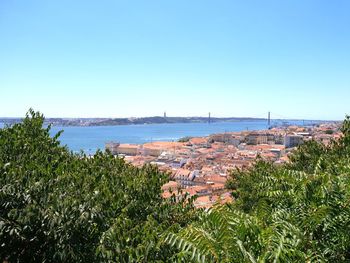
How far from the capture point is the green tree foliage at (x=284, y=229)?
2.41m

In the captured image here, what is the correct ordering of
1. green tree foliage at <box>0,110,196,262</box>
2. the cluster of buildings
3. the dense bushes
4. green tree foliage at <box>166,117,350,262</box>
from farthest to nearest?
the cluster of buildings
green tree foliage at <box>0,110,196,262</box>
the dense bushes
green tree foliage at <box>166,117,350,262</box>

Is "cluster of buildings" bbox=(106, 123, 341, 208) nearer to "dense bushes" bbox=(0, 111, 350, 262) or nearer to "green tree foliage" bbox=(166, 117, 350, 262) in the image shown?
"dense bushes" bbox=(0, 111, 350, 262)

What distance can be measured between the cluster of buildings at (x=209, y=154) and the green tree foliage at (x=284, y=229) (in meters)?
22.8

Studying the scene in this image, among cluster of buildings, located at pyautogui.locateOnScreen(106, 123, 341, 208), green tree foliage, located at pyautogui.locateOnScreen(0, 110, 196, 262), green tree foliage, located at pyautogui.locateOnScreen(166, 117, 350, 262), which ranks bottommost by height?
cluster of buildings, located at pyautogui.locateOnScreen(106, 123, 341, 208)

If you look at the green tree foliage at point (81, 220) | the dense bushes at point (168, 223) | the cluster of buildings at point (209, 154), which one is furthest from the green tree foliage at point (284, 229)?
the cluster of buildings at point (209, 154)

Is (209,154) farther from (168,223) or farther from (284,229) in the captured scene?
(284,229)

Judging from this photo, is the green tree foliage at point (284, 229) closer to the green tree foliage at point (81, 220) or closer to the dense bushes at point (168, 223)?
the dense bushes at point (168, 223)

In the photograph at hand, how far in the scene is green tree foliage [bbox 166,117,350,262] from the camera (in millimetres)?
2410

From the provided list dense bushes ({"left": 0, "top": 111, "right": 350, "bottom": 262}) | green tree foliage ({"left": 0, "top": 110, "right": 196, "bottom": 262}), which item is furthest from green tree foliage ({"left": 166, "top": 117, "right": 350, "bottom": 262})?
green tree foliage ({"left": 0, "top": 110, "right": 196, "bottom": 262})

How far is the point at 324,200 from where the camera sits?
328 cm

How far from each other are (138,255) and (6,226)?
133 cm

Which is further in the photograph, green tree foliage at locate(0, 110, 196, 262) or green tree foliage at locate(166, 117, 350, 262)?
green tree foliage at locate(0, 110, 196, 262)

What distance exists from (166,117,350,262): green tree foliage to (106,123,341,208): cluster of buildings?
74.7 feet

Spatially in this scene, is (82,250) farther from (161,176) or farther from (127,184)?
(161,176)
